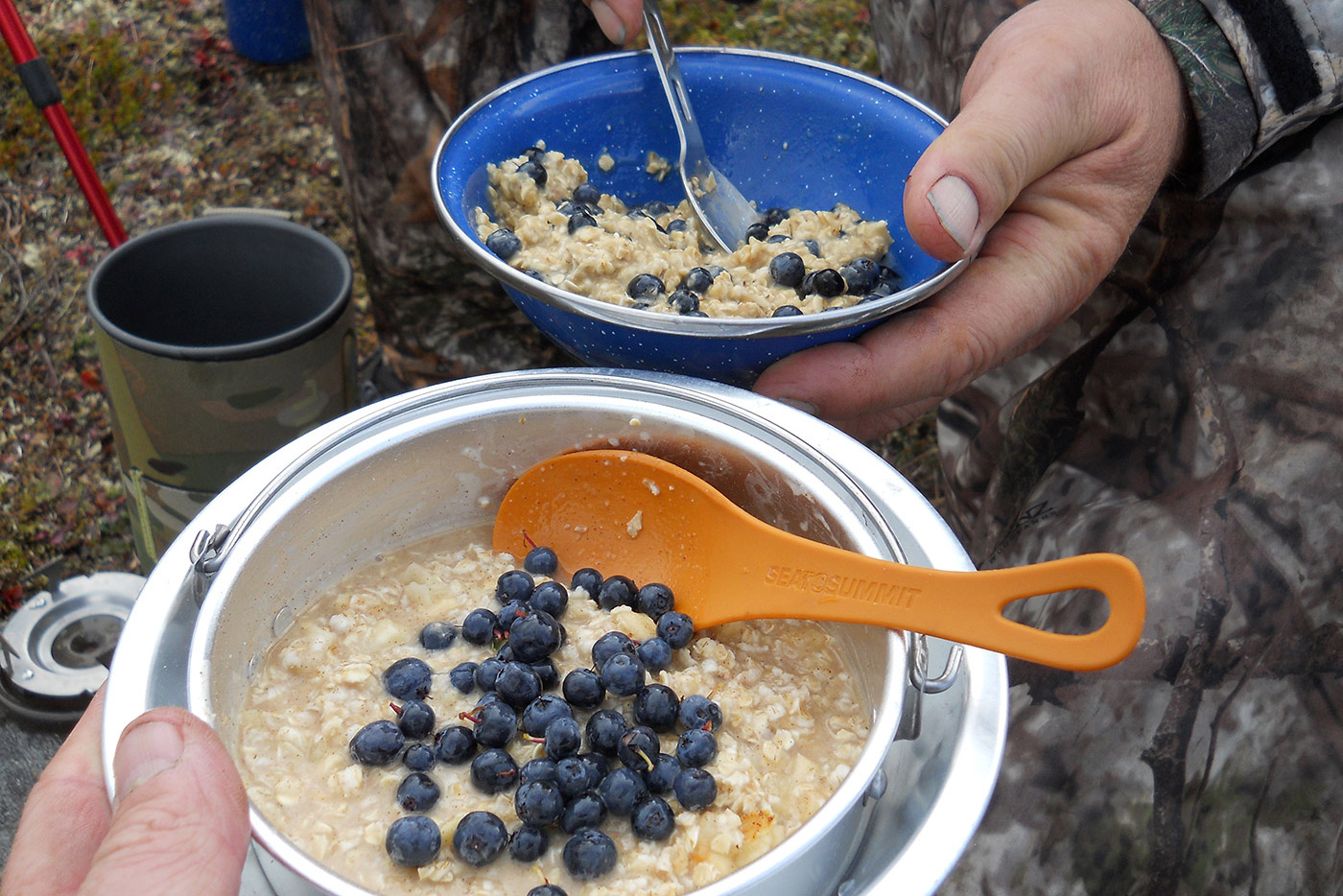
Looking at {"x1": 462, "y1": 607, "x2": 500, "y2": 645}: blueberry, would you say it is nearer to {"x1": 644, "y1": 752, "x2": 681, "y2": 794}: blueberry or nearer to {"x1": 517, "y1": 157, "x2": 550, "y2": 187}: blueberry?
{"x1": 644, "y1": 752, "x2": 681, "y2": 794}: blueberry

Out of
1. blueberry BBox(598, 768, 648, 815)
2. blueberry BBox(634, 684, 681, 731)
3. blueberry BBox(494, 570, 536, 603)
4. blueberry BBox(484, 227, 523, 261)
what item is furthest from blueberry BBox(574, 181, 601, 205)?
blueberry BBox(598, 768, 648, 815)

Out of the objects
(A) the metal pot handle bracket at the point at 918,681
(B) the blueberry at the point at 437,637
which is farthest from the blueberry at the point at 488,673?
(A) the metal pot handle bracket at the point at 918,681

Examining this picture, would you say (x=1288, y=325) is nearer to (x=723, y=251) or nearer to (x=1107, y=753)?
(x=1107, y=753)

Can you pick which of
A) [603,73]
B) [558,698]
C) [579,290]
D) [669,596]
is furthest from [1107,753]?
[603,73]

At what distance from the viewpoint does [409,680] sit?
4.39 feet

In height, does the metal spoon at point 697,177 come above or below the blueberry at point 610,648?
above

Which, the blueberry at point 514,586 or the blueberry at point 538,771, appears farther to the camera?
the blueberry at point 514,586

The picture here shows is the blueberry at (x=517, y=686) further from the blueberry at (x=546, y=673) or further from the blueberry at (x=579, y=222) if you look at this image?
the blueberry at (x=579, y=222)

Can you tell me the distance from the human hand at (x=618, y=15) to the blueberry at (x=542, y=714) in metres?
1.53

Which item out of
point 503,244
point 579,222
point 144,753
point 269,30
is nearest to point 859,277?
point 579,222

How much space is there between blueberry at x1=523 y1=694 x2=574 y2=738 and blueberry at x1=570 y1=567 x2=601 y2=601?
0.25m

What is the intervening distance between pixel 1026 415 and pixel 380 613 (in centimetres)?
155

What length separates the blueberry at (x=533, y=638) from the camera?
136cm

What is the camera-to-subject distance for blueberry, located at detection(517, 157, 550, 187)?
6.25 ft
